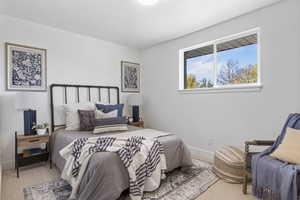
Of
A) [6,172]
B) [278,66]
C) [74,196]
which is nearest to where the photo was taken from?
[74,196]

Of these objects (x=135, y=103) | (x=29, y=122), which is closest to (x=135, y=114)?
(x=135, y=103)

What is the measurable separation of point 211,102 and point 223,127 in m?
0.48

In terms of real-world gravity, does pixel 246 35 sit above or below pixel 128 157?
above

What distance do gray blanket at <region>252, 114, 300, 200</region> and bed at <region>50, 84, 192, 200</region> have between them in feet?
3.06

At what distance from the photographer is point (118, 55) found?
409 centimetres

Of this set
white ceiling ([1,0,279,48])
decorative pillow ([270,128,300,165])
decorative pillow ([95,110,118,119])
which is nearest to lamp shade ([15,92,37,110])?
decorative pillow ([95,110,118,119])

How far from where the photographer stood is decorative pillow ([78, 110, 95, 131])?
2834mm

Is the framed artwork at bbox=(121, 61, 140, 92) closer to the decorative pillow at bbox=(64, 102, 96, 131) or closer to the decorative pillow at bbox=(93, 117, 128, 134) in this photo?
the decorative pillow at bbox=(64, 102, 96, 131)

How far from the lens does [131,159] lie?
183 centimetres

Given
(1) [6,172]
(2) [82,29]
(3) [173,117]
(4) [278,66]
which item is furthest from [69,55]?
(4) [278,66]

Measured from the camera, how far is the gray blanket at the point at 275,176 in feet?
4.81

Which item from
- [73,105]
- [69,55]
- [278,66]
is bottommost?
[73,105]

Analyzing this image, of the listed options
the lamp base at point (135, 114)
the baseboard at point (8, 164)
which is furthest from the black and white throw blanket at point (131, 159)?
the lamp base at point (135, 114)

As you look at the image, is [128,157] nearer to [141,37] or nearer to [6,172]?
[6,172]
